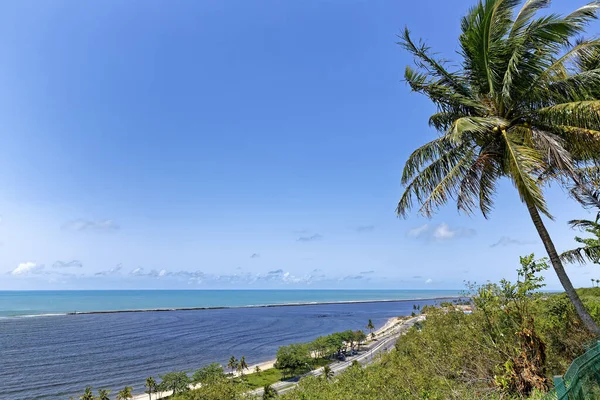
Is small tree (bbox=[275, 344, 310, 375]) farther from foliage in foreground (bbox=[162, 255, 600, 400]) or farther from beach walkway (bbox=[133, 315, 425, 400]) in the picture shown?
foliage in foreground (bbox=[162, 255, 600, 400])

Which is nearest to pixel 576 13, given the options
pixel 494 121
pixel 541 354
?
pixel 494 121

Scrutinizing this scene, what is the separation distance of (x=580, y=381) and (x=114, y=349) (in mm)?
96783

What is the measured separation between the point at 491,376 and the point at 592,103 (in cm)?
935

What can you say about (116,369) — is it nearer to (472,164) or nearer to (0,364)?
(0,364)

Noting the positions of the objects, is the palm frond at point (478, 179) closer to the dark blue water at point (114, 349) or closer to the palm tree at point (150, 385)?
the palm tree at point (150, 385)

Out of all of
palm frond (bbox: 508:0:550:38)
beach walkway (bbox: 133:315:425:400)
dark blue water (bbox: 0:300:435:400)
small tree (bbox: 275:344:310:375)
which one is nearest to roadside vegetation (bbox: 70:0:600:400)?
palm frond (bbox: 508:0:550:38)

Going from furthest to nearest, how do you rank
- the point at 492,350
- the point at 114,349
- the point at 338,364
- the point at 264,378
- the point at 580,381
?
the point at 114,349 → the point at 338,364 → the point at 264,378 → the point at 492,350 → the point at 580,381

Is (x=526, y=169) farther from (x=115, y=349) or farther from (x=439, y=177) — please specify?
(x=115, y=349)

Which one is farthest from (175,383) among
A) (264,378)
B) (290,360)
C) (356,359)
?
(356,359)

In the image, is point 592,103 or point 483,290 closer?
point 592,103

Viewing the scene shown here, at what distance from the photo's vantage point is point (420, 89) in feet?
35.4

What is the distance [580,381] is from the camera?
543 centimetres

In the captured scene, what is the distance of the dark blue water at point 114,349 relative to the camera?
5562cm

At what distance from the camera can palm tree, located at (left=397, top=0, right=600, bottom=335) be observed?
8.21 m
